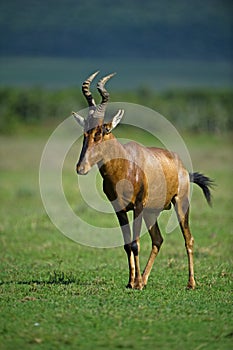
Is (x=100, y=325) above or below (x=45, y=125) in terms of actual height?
below

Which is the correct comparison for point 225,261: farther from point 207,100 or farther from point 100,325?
point 207,100

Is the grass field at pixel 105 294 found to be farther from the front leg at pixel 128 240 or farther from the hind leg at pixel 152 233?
the hind leg at pixel 152 233

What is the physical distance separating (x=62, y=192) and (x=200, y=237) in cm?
1213

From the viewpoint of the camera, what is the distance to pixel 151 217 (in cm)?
1412

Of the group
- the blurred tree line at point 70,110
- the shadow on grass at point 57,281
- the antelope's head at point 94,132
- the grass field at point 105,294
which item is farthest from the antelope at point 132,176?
the blurred tree line at point 70,110

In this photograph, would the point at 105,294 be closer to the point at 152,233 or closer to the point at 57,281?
the point at 57,281

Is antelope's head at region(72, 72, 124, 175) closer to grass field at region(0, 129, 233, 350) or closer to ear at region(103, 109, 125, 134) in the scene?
ear at region(103, 109, 125, 134)

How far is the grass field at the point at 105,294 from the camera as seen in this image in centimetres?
1041

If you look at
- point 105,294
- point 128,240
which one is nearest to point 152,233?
point 128,240

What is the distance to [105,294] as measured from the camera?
12.7 meters

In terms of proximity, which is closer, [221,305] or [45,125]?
[221,305]

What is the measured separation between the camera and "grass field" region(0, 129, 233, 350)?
34.2ft

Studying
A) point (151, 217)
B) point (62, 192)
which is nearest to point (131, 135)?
point (62, 192)

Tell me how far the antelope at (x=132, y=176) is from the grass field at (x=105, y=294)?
78cm
